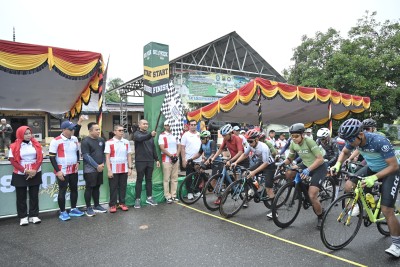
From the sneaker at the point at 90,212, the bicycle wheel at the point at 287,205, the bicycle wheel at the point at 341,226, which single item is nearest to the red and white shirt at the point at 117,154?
the sneaker at the point at 90,212

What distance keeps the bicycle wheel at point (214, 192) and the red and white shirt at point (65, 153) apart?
8.70 ft

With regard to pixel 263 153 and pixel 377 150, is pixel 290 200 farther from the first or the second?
pixel 377 150

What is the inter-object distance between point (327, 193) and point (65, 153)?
Answer: 5332mm

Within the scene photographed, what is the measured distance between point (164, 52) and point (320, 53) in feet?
56.7

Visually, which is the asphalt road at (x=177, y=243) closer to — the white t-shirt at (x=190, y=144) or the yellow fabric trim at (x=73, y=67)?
the white t-shirt at (x=190, y=144)

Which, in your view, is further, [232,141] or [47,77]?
[47,77]

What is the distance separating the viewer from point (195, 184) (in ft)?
20.8

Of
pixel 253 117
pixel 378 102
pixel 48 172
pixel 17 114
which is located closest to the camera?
pixel 48 172

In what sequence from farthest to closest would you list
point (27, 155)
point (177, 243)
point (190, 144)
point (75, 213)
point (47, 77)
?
point (47, 77), point (190, 144), point (75, 213), point (27, 155), point (177, 243)

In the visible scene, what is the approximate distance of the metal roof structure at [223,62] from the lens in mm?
21938

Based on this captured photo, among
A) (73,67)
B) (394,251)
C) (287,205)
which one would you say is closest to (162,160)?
(73,67)

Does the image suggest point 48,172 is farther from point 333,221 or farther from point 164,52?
point 333,221

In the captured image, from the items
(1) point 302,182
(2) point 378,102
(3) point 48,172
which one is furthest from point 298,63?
(3) point 48,172

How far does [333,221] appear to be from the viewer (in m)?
3.72
